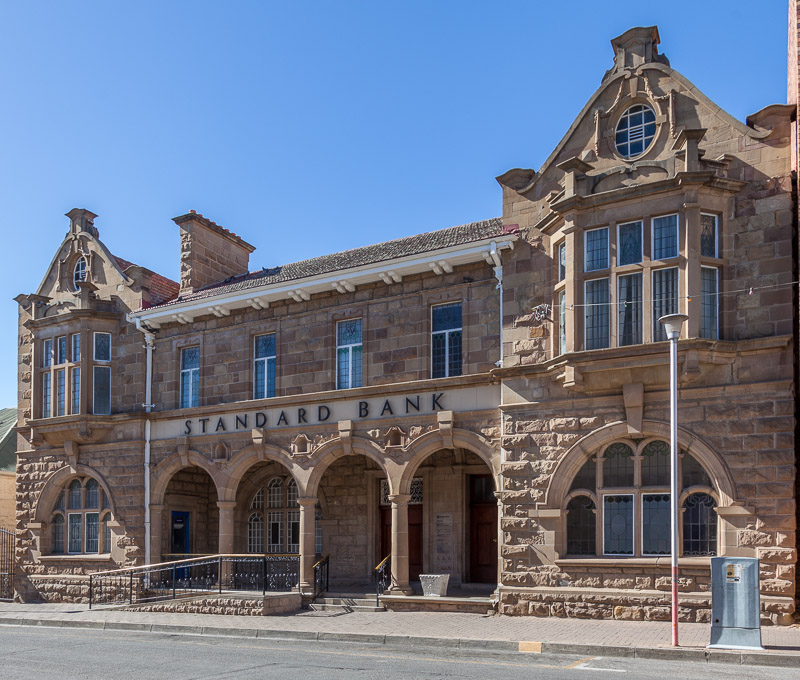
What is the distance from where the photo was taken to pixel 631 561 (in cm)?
1630

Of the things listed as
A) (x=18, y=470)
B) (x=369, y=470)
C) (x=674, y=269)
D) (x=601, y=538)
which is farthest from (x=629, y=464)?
(x=18, y=470)

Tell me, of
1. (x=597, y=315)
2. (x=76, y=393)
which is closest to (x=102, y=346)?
(x=76, y=393)

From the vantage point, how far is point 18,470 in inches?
1042

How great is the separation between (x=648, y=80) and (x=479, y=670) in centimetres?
1155

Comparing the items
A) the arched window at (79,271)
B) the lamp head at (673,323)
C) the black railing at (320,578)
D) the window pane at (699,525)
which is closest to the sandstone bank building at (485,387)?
the window pane at (699,525)

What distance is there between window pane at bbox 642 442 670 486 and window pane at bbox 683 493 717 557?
594 mm

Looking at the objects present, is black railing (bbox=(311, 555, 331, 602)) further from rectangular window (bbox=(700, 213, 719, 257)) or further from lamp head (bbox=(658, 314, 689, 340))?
rectangular window (bbox=(700, 213, 719, 257))

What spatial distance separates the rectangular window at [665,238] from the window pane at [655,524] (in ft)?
14.3

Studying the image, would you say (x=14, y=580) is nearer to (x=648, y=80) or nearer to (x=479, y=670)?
(x=479, y=670)

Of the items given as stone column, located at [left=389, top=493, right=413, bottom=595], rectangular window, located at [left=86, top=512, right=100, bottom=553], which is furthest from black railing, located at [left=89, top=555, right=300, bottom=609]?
stone column, located at [left=389, top=493, right=413, bottom=595]

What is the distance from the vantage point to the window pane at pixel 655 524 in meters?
16.4

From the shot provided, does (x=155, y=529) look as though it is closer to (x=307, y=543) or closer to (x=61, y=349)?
(x=307, y=543)

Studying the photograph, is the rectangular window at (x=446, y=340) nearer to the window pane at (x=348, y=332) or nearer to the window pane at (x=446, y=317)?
the window pane at (x=446, y=317)

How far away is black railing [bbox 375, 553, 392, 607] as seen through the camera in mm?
19441
